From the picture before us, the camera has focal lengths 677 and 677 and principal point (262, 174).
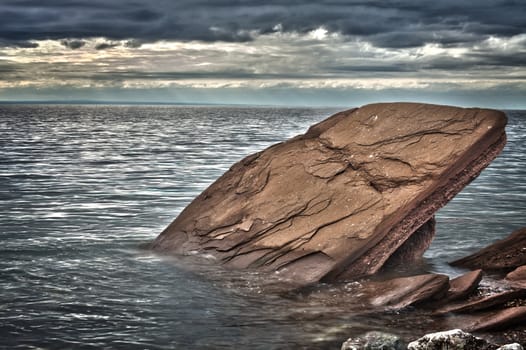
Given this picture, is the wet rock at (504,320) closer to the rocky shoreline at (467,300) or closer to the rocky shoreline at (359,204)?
the rocky shoreline at (467,300)

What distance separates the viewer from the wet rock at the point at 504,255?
553 inches

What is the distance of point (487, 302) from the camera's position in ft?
36.0

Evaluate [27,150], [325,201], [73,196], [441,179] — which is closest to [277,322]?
[325,201]

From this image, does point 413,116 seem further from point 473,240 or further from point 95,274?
Answer: point 95,274

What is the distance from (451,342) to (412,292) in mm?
2866

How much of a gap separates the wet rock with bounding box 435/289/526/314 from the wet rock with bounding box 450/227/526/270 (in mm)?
3041

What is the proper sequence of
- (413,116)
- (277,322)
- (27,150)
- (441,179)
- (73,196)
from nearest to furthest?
(277,322), (441,179), (413,116), (73,196), (27,150)

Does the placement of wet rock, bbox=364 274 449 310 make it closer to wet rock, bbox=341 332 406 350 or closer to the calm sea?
the calm sea

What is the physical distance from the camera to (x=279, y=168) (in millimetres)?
15156

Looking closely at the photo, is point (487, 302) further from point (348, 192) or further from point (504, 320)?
point (348, 192)

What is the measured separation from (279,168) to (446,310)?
5.31 metres

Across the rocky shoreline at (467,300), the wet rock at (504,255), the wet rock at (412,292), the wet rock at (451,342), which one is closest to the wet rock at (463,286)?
the rocky shoreline at (467,300)

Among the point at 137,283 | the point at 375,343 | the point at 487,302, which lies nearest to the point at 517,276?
the point at 487,302

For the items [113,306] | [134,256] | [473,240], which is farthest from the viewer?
[473,240]
